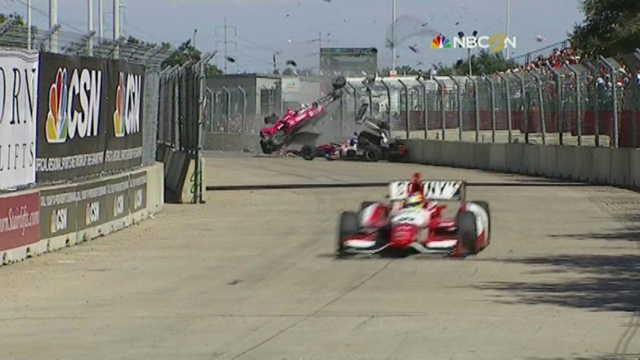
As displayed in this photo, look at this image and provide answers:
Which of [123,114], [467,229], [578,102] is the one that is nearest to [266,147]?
[578,102]

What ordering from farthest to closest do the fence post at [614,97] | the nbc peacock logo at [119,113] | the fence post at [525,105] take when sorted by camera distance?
the fence post at [525,105]
the fence post at [614,97]
the nbc peacock logo at [119,113]

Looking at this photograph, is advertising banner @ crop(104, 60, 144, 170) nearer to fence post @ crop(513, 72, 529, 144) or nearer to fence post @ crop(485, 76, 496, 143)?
fence post @ crop(513, 72, 529, 144)

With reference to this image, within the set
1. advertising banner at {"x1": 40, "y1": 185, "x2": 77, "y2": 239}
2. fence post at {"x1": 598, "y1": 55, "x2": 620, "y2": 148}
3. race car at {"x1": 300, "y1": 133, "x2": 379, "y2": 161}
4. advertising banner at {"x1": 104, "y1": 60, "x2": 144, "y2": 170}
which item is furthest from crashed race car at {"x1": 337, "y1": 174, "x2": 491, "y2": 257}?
race car at {"x1": 300, "y1": 133, "x2": 379, "y2": 161}

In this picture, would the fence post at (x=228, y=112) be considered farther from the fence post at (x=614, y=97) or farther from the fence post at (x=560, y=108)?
the fence post at (x=614, y=97)

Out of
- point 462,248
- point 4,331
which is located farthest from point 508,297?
point 4,331

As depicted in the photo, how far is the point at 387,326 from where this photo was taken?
11.9m

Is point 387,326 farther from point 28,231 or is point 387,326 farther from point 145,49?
point 145,49

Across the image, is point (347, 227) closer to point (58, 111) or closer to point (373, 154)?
point (58, 111)

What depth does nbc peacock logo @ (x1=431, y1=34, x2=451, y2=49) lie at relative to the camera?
114312 mm

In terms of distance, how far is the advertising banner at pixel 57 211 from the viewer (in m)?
18.2

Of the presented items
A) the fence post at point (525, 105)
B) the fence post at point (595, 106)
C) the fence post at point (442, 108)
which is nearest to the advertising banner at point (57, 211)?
the fence post at point (595, 106)

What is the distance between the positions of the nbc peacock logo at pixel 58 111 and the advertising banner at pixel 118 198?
2.07 meters

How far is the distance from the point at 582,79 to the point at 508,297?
22.3 metres

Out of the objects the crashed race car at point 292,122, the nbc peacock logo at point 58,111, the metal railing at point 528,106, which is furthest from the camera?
the crashed race car at point 292,122
